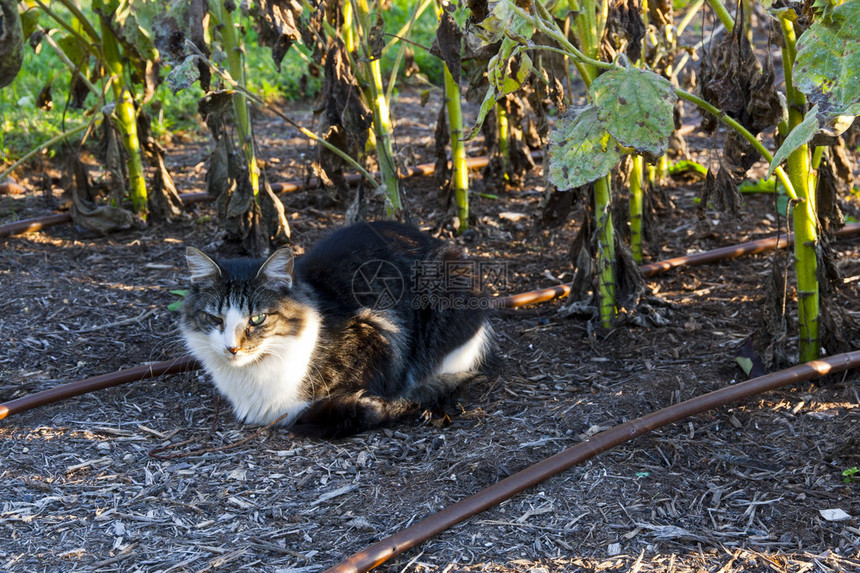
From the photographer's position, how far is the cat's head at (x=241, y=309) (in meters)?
2.78

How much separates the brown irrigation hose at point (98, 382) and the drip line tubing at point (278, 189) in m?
1.38

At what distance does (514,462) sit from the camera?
2.55 metres

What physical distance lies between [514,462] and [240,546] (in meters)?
0.92

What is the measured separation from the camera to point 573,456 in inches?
97.5

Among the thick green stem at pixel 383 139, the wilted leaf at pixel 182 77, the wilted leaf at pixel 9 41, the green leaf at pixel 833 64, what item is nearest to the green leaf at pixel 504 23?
the green leaf at pixel 833 64

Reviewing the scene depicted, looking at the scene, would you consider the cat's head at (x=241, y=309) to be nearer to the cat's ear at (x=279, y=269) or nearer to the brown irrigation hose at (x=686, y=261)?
the cat's ear at (x=279, y=269)

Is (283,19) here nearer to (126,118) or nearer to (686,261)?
(126,118)

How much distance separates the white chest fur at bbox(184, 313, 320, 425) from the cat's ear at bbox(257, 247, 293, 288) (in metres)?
0.18

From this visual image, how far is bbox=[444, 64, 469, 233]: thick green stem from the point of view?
432 cm

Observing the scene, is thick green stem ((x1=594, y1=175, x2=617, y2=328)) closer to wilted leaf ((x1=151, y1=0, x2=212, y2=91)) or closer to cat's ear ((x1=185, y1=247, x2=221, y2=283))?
cat's ear ((x1=185, y1=247, x2=221, y2=283))

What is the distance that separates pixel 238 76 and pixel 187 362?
62.4 inches

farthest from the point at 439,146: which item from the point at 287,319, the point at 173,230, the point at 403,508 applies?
the point at 403,508

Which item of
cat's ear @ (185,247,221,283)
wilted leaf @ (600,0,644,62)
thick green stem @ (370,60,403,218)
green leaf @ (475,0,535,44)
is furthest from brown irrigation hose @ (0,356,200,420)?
wilted leaf @ (600,0,644,62)

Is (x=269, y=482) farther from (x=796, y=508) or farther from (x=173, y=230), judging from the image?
(x=173, y=230)
